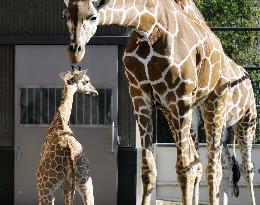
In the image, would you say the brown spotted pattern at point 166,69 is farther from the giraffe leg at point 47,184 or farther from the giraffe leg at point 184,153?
the giraffe leg at point 47,184

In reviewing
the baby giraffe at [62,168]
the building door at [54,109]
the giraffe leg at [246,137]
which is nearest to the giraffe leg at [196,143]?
the giraffe leg at [246,137]

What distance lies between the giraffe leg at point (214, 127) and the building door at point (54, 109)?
15.6ft

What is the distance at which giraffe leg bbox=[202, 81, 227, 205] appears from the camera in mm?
4793

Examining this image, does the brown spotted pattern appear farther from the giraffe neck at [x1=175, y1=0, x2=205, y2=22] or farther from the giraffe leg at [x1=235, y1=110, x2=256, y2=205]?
the giraffe leg at [x1=235, y1=110, x2=256, y2=205]

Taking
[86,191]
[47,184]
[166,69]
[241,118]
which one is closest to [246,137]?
[241,118]

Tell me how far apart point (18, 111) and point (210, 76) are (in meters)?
5.78

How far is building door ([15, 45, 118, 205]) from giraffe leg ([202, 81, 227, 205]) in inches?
187

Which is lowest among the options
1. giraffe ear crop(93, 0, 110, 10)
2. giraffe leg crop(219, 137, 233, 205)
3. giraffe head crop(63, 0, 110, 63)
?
giraffe leg crop(219, 137, 233, 205)

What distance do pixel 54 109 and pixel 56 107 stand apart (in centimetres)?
5

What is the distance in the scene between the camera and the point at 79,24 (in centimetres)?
342

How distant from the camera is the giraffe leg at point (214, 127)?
479 cm

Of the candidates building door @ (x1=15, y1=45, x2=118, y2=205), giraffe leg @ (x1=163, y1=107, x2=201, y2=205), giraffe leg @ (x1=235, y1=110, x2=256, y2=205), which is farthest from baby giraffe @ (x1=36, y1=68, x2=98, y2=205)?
building door @ (x1=15, y1=45, x2=118, y2=205)

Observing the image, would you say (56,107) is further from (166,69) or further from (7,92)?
(166,69)

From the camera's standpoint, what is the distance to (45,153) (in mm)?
6570
